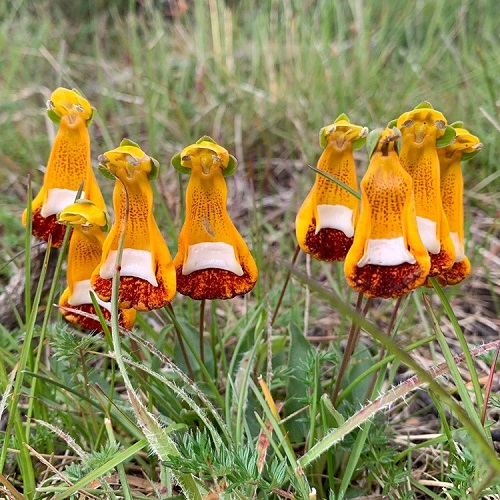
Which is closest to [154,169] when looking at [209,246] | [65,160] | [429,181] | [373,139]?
[209,246]

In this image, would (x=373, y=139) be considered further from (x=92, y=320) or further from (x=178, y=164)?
(x=92, y=320)

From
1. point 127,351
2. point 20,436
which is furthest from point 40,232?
point 20,436

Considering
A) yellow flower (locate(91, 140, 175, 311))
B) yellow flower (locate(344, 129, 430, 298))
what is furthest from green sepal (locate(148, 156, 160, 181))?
yellow flower (locate(344, 129, 430, 298))

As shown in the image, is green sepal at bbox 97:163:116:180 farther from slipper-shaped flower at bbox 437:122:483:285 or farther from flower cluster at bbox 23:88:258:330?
slipper-shaped flower at bbox 437:122:483:285

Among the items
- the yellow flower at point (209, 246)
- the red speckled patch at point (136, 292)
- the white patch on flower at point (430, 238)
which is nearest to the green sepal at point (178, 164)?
the yellow flower at point (209, 246)

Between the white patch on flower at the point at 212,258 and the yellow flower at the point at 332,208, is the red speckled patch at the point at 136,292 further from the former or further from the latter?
the yellow flower at the point at 332,208

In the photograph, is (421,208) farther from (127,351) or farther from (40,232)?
(40,232)
